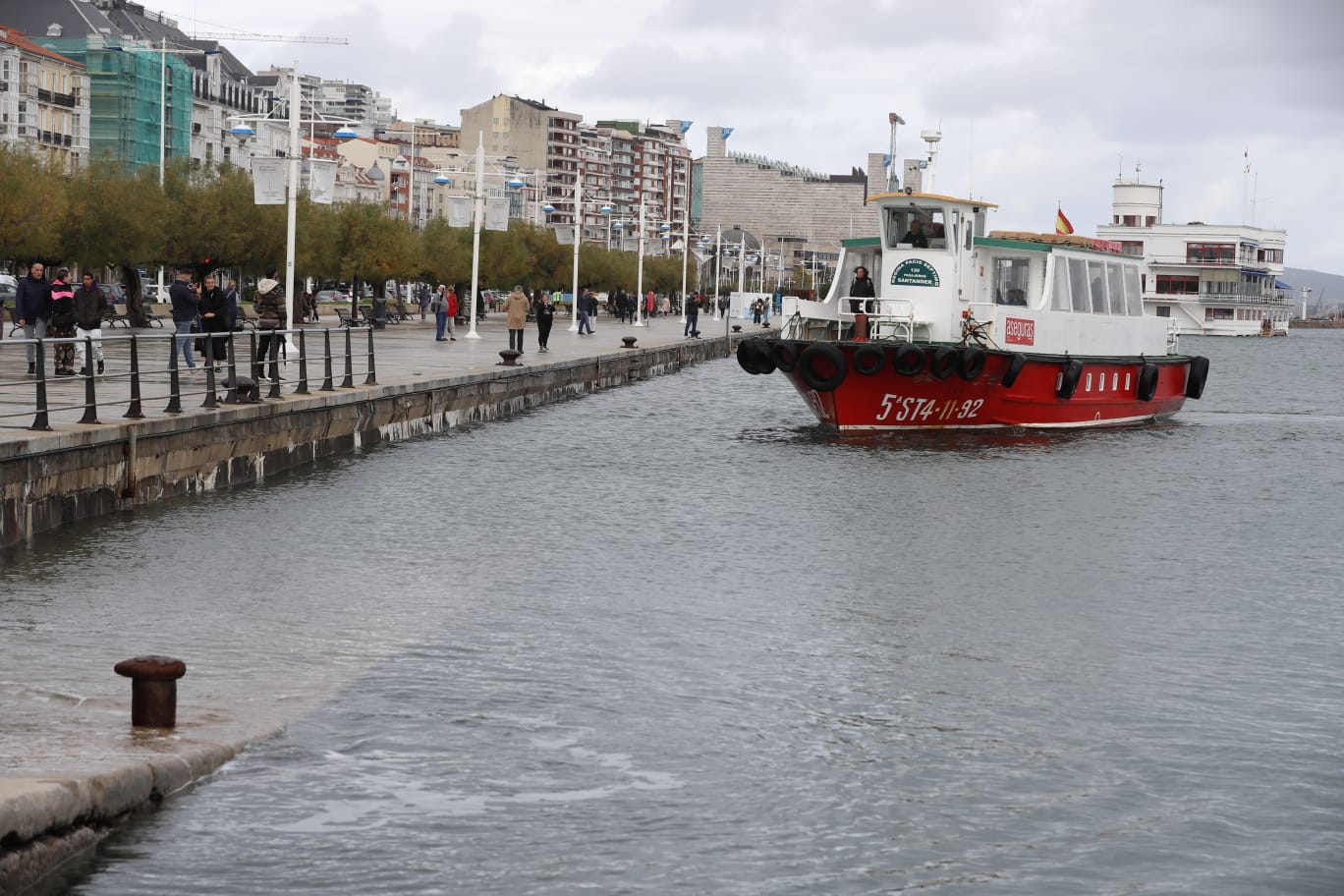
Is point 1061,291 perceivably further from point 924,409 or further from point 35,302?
point 35,302

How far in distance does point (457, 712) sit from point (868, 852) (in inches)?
118

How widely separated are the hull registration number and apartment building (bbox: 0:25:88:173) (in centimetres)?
7411

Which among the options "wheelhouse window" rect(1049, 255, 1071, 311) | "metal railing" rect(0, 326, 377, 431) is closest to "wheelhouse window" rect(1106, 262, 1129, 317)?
"wheelhouse window" rect(1049, 255, 1071, 311)

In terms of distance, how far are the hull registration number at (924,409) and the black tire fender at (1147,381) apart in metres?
6.20

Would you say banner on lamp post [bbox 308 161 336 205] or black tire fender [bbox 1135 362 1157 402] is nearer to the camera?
banner on lamp post [bbox 308 161 336 205]

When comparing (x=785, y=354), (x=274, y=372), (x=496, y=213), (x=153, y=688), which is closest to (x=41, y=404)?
(x=274, y=372)

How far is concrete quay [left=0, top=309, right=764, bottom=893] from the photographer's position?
7.84 m

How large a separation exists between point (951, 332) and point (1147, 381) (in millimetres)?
6801

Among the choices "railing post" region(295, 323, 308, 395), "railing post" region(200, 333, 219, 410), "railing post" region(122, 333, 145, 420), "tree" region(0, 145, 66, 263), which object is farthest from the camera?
"tree" region(0, 145, 66, 263)

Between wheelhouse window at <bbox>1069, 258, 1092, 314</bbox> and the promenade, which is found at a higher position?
wheelhouse window at <bbox>1069, 258, 1092, 314</bbox>

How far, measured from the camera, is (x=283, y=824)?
27.9 feet

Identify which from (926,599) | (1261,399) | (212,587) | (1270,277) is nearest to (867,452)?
(926,599)

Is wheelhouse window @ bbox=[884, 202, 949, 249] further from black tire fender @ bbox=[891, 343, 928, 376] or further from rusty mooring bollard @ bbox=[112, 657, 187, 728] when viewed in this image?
rusty mooring bollard @ bbox=[112, 657, 187, 728]

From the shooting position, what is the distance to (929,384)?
30859mm
